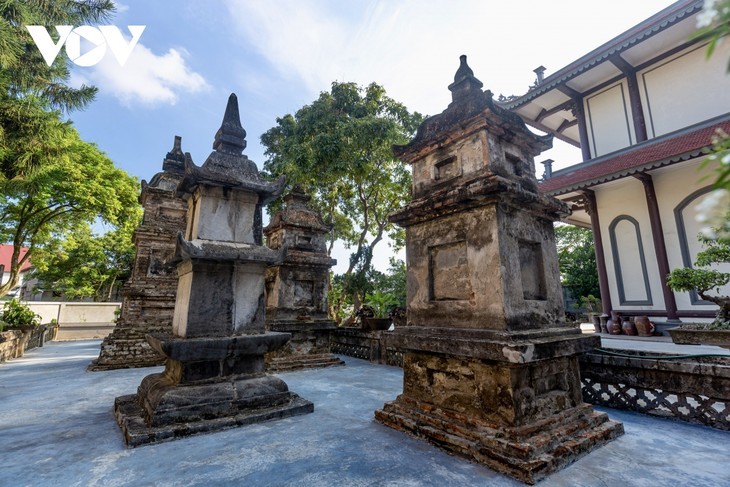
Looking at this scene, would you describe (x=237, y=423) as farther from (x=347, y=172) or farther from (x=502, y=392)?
(x=347, y=172)

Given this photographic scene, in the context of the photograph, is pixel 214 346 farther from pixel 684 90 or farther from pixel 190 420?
pixel 684 90

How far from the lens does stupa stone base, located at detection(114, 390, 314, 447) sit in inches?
143

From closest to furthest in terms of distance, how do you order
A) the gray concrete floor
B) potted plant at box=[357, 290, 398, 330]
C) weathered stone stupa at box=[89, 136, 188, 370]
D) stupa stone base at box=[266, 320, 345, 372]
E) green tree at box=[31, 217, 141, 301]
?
the gray concrete floor < stupa stone base at box=[266, 320, 345, 372] < weathered stone stupa at box=[89, 136, 188, 370] < potted plant at box=[357, 290, 398, 330] < green tree at box=[31, 217, 141, 301]

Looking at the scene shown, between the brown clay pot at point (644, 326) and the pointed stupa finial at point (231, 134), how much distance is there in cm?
1153

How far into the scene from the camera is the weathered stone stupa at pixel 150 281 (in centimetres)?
880

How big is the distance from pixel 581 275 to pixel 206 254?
21.2 metres

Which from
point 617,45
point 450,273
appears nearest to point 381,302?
point 450,273

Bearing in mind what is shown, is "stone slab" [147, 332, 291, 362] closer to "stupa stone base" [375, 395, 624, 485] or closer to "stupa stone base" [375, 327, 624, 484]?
"stupa stone base" [375, 327, 624, 484]

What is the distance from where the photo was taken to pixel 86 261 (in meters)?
25.0

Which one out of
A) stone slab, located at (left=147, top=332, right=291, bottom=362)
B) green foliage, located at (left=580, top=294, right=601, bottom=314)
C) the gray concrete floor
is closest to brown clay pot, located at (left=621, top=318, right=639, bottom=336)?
Answer: the gray concrete floor

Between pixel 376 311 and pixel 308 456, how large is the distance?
33.0ft

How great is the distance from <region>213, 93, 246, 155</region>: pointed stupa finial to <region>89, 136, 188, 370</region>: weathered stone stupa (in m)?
4.56

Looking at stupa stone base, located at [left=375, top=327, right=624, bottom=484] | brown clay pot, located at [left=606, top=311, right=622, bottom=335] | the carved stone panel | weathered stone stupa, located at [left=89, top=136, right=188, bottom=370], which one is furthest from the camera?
brown clay pot, located at [left=606, top=311, right=622, bottom=335]

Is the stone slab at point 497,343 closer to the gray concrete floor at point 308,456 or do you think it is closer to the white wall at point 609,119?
the gray concrete floor at point 308,456
